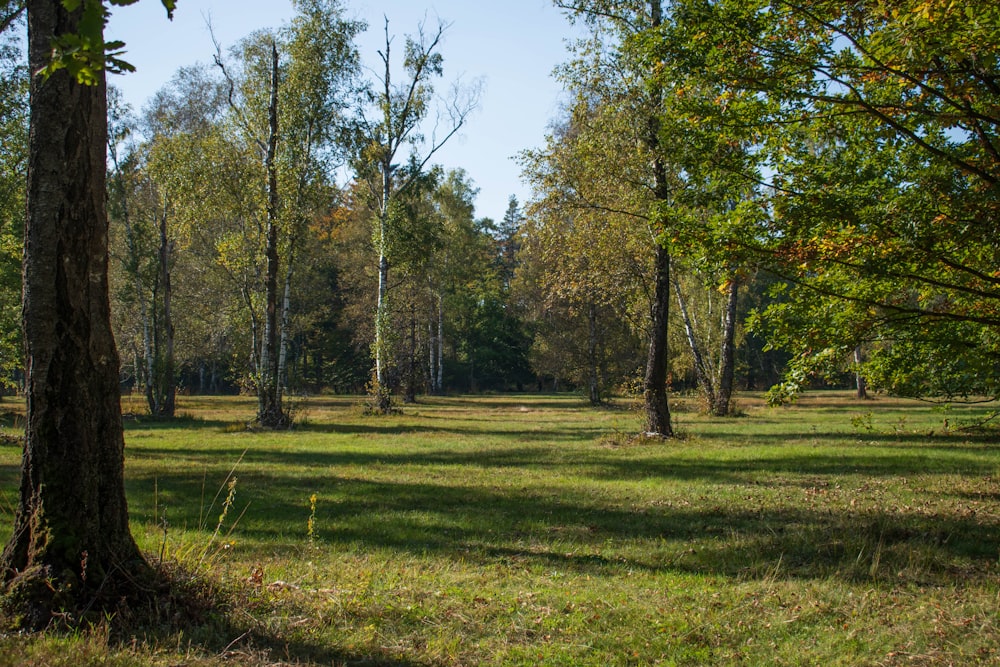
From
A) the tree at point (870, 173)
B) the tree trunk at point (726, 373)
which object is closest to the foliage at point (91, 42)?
the tree at point (870, 173)

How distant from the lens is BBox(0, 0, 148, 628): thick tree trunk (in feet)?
13.2

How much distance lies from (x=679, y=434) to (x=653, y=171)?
600 cm

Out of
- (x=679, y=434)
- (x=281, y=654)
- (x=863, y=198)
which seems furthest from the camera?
(x=679, y=434)

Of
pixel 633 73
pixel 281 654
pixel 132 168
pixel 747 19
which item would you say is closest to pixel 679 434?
pixel 633 73

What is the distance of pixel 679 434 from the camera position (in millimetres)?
16141

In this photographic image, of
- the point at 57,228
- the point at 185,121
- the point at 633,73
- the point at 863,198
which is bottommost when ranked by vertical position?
the point at 57,228

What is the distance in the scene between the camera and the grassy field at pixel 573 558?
13.3 ft

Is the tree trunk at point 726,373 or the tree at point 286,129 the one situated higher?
the tree at point 286,129

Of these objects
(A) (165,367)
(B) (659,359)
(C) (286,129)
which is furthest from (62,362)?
(A) (165,367)

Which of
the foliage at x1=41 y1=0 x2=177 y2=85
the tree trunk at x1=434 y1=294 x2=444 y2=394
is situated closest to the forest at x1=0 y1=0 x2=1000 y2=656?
the foliage at x1=41 y1=0 x2=177 y2=85

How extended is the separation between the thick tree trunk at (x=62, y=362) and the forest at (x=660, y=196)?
5279mm

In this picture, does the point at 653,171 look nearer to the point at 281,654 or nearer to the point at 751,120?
the point at 751,120

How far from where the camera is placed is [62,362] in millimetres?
4043

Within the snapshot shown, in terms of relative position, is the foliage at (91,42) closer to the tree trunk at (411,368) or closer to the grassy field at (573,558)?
the grassy field at (573,558)
